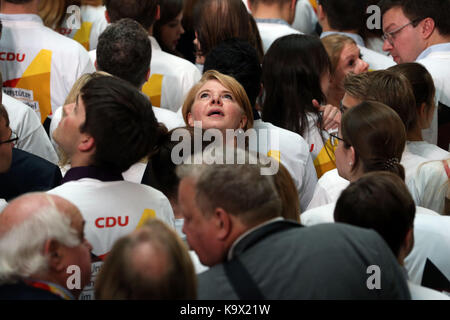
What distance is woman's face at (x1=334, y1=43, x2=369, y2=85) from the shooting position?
15.9 feet

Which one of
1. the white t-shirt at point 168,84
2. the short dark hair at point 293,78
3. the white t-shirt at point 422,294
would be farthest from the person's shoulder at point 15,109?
the white t-shirt at point 422,294

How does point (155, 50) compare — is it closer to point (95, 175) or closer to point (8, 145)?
point (8, 145)

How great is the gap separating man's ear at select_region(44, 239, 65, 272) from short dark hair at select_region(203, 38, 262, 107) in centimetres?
195

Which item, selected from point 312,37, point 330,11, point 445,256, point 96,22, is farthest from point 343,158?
point 96,22

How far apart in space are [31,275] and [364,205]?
1.10 m

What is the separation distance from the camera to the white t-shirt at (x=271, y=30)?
17.6 ft

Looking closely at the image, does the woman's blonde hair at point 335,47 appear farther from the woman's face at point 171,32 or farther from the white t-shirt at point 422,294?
the white t-shirt at point 422,294

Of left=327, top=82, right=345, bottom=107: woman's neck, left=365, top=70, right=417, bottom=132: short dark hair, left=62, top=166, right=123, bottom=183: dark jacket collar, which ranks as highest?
left=365, top=70, right=417, bottom=132: short dark hair

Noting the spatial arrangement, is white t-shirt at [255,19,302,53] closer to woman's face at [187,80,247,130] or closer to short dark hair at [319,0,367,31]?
short dark hair at [319,0,367,31]

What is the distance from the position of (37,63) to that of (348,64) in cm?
196

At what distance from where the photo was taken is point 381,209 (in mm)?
2506

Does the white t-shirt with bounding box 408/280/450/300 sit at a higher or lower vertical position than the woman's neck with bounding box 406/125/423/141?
higher

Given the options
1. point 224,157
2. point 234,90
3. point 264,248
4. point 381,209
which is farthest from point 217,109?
point 264,248

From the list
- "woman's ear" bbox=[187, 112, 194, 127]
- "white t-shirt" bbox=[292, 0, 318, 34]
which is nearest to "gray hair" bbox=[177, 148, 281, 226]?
"woman's ear" bbox=[187, 112, 194, 127]
